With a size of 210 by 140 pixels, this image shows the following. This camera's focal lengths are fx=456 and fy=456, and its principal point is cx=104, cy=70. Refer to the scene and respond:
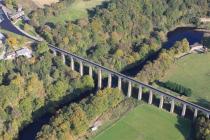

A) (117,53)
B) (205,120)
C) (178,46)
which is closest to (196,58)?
(178,46)

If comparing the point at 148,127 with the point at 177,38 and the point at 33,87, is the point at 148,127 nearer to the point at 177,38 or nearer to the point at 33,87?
the point at 33,87

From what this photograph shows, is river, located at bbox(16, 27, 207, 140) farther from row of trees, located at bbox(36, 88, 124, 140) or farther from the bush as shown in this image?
the bush

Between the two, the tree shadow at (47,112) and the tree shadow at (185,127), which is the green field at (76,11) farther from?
the tree shadow at (185,127)

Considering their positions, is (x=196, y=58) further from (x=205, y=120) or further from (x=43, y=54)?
(x=43, y=54)

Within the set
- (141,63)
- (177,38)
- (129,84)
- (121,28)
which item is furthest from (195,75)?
(121,28)

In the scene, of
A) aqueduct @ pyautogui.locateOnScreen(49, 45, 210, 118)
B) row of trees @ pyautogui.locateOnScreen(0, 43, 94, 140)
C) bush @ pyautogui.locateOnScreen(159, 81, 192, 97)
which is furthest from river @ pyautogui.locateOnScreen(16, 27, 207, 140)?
bush @ pyautogui.locateOnScreen(159, 81, 192, 97)

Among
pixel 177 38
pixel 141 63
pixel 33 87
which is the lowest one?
pixel 141 63
